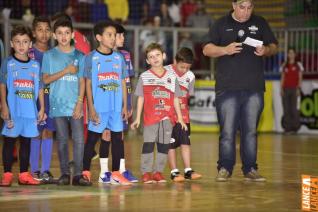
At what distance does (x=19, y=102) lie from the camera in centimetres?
1052

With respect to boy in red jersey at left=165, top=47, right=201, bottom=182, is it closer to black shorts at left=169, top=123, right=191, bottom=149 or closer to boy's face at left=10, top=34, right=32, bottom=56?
black shorts at left=169, top=123, right=191, bottom=149

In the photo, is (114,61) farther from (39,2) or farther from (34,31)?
(39,2)

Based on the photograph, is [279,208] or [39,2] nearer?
[279,208]

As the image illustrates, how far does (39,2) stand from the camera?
23.7 m

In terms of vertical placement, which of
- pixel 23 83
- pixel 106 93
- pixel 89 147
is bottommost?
pixel 89 147

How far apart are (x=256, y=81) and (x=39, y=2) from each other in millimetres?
13405

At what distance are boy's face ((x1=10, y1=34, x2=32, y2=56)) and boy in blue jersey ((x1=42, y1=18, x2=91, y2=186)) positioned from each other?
242 mm

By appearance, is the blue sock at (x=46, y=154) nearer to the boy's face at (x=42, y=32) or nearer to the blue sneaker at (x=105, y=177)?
the blue sneaker at (x=105, y=177)

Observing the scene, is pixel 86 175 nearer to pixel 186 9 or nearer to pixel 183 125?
pixel 183 125

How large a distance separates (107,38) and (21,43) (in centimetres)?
101

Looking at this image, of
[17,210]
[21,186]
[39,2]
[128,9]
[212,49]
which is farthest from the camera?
[128,9]

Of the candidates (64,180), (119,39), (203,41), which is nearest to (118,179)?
(64,180)

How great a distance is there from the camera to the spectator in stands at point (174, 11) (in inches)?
1028

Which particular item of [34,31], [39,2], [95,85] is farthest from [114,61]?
[39,2]
